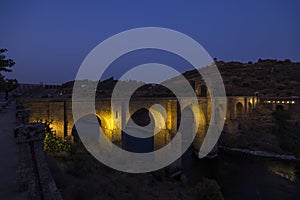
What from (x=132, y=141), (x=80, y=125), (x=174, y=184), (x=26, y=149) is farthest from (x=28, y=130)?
(x=132, y=141)

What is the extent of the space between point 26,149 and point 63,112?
12125 millimetres

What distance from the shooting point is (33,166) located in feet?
12.2

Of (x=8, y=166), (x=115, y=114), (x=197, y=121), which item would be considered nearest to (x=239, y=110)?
(x=197, y=121)

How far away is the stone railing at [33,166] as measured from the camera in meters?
3.45

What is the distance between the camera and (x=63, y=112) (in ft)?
50.1

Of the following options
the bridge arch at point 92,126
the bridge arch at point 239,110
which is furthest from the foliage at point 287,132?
the bridge arch at point 92,126

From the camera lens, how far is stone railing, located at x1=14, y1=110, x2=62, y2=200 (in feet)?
11.3

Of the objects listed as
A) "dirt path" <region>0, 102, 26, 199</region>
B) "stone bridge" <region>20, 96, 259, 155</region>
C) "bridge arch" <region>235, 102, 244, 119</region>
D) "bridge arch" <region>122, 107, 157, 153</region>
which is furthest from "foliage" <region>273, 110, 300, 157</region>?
"dirt path" <region>0, 102, 26, 199</region>

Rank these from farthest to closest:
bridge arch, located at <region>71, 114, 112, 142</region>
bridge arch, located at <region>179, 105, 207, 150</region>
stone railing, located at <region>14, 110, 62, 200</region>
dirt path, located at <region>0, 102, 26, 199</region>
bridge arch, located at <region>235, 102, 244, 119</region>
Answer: bridge arch, located at <region>235, 102, 244, 119</region>
bridge arch, located at <region>179, 105, 207, 150</region>
bridge arch, located at <region>71, 114, 112, 142</region>
dirt path, located at <region>0, 102, 26, 199</region>
stone railing, located at <region>14, 110, 62, 200</region>

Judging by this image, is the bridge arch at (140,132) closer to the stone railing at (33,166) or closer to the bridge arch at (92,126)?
the bridge arch at (92,126)

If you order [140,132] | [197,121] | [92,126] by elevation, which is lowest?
[140,132]

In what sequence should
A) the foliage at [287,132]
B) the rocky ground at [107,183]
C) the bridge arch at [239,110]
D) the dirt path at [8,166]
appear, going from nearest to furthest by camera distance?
the dirt path at [8,166] < the rocky ground at [107,183] < the foliage at [287,132] < the bridge arch at [239,110]

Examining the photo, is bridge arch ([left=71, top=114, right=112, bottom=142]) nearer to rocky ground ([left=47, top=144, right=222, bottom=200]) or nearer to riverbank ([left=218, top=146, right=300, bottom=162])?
rocky ground ([left=47, top=144, right=222, bottom=200])

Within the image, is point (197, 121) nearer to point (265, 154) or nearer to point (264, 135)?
point (265, 154)
